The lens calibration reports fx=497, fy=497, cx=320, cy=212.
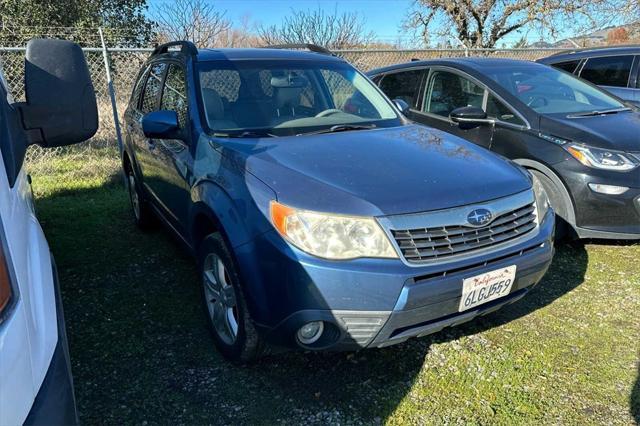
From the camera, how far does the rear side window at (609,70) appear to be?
6.66 meters

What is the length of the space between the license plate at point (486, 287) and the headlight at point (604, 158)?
1930mm

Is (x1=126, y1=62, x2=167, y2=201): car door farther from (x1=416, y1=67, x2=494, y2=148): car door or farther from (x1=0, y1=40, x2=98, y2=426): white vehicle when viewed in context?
(x1=416, y1=67, x2=494, y2=148): car door

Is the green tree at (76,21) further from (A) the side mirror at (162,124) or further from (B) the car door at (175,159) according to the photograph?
(A) the side mirror at (162,124)

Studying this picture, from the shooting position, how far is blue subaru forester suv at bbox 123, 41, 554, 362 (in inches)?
85.5

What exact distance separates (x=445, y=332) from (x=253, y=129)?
1747 mm

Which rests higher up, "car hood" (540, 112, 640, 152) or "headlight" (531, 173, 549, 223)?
"car hood" (540, 112, 640, 152)

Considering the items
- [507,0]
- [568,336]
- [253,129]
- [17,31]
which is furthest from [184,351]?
[507,0]

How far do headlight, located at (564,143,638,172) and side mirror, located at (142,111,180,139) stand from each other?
3.05 metres

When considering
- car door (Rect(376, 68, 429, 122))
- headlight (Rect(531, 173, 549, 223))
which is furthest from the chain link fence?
headlight (Rect(531, 173, 549, 223))

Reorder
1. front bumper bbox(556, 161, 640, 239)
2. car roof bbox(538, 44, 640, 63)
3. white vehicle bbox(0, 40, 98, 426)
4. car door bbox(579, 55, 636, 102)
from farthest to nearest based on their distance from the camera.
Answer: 1. car roof bbox(538, 44, 640, 63)
2. car door bbox(579, 55, 636, 102)
3. front bumper bbox(556, 161, 640, 239)
4. white vehicle bbox(0, 40, 98, 426)

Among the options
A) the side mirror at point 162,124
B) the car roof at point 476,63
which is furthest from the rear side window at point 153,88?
the car roof at point 476,63

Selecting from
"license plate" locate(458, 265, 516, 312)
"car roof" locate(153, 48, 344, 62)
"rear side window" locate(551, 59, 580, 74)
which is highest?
"car roof" locate(153, 48, 344, 62)

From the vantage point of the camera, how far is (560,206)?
160 inches

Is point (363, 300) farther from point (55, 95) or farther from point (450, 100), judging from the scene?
point (450, 100)
